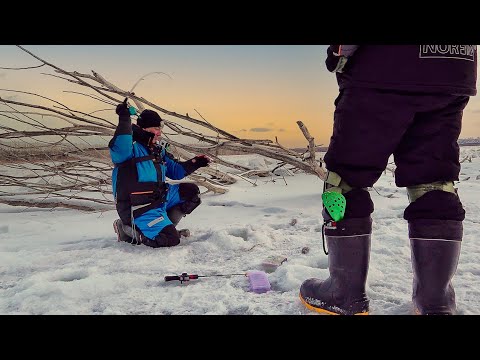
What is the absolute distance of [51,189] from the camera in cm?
414

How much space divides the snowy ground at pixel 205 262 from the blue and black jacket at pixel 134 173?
298mm

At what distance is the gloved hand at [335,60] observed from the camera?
1414 mm

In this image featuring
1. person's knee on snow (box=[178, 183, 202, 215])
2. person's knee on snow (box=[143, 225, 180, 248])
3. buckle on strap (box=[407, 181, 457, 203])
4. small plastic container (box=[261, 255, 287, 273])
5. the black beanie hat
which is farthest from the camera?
person's knee on snow (box=[178, 183, 202, 215])

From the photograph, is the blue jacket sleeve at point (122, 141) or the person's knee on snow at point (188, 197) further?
the person's knee on snow at point (188, 197)

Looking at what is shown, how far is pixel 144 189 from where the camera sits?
115 inches

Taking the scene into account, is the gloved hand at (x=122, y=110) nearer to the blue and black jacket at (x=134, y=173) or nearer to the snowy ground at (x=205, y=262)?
the blue and black jacket at (x=134, y=173)

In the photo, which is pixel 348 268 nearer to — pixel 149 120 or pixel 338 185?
pixel 338 185

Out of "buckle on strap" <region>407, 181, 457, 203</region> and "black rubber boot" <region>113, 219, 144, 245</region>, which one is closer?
"buckle on strap" <region>407, 181, 457, 203</region>

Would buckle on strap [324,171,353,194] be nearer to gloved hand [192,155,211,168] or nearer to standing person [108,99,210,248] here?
standing person [108,99,210,248]

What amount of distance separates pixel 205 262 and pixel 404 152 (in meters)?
1.33

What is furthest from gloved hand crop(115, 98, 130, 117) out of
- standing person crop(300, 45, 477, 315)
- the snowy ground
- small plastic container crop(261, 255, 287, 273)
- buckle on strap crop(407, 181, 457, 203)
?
buckle on strap crop(407, 181, 457, 203)

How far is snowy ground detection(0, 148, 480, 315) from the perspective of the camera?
167 cm

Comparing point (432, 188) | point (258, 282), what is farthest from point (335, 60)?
point (258, 282)

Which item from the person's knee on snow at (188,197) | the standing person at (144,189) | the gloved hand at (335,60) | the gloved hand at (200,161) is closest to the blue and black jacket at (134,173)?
the standing person at (144,189)
